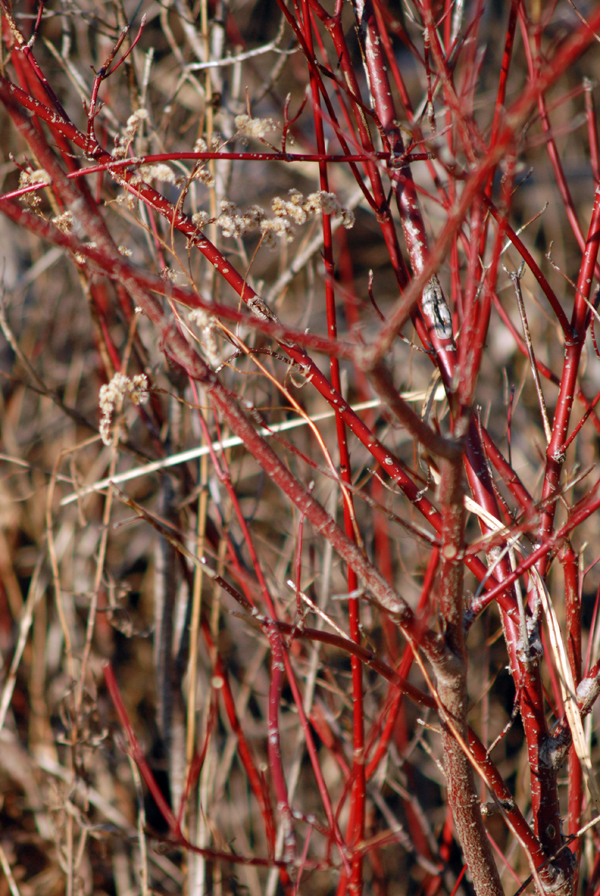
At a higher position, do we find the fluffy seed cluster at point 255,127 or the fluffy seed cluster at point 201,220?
the fluffy seed cluster at point 255,127

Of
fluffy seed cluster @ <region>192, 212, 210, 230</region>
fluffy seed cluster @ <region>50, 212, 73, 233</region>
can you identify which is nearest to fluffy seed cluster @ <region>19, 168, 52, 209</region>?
fluffy seed cluster @ <region>50, 212, 73, 233</region>

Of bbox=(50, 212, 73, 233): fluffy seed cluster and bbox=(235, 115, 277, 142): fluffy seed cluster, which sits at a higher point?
bbox=(235, 115, 277, 142): fluffy seed cluster

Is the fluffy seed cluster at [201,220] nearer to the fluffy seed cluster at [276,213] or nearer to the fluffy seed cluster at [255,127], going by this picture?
the fluffy seed cluster at [276,213]

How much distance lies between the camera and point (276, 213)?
0.89 metres

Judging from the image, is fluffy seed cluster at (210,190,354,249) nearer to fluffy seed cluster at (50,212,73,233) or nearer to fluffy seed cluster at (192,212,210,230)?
fluffy seed cluster at (192,212,210,230)

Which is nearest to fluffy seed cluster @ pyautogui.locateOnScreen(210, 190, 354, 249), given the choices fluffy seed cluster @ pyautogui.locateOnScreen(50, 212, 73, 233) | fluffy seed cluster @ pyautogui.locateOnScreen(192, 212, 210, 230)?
fluffy seed cluster @ pyautogui.locateOnScreen(192, 212, 210, 230)

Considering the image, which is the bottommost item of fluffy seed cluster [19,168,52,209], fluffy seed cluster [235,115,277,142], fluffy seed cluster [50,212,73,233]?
fluffy seed cluster [50,212,73,233]

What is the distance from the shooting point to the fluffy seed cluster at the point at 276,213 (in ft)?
2.81

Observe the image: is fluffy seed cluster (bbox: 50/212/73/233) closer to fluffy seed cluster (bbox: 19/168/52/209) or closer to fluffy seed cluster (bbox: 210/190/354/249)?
fluffy seed cluster (bbox: 19/168/52/209)

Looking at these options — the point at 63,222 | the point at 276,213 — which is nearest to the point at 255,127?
the point at 276,213

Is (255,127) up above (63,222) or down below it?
above

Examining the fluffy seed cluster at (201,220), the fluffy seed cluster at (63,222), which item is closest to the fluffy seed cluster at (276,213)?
the fluffy seed cluster at (201,220)

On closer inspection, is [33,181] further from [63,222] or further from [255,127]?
[255,127]

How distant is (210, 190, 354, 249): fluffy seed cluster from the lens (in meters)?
0.86
